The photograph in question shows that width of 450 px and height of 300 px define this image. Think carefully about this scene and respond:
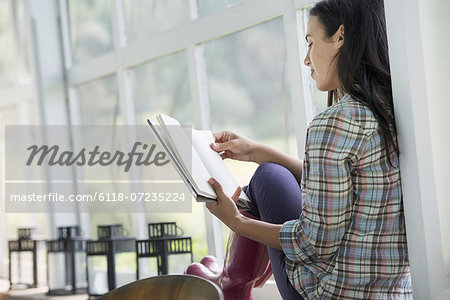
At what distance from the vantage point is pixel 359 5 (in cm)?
123

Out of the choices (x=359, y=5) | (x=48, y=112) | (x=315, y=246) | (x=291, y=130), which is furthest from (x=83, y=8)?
(x=315, y=246)

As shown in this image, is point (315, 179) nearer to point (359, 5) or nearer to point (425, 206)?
point (425, 206)

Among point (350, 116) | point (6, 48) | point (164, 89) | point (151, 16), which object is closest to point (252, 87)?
point (164, 89)

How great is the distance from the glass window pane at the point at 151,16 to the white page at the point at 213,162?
0.95m

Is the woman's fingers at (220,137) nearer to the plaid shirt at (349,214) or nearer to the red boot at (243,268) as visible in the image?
the red boot at (243,268)

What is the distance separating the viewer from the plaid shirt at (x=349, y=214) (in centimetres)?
111

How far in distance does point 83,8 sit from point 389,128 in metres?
2.05

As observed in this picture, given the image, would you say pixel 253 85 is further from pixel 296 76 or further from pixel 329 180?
pixel 329 180

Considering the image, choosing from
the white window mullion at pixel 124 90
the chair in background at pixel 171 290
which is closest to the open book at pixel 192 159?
the chair in background at pixel 171 290

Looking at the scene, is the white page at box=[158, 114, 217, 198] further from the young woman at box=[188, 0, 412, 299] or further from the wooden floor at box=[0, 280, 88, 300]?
the wooden floor at box=[0, 280, 88, 300]

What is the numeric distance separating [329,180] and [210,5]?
119 centimetres

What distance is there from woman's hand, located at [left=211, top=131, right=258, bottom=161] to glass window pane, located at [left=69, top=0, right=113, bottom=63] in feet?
4.28

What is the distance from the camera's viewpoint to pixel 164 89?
7.93 ft

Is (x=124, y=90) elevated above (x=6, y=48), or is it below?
below
